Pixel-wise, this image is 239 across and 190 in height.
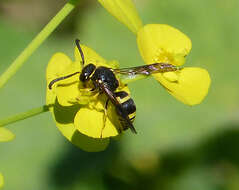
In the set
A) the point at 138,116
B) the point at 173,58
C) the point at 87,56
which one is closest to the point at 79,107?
the point at 87,56

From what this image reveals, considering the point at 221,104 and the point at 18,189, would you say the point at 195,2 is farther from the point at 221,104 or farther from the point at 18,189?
the point at 18,189

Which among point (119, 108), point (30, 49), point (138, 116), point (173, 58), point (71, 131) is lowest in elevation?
point (138, 116)

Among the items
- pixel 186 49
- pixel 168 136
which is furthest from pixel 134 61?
pixel 186 49

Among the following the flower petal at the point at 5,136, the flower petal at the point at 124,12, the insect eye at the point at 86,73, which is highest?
the flower petal at the point at 124,12

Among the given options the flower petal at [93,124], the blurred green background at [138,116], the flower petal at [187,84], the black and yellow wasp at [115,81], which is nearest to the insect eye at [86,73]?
the black and yellow wasp at [115,81]

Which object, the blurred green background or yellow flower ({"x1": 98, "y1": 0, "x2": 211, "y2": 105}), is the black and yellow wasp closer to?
yellow flower ({"x1": 98, "y1": 0, "x2": 211, "y2": 105})

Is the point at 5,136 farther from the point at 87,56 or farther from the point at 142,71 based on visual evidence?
the point at 142,71

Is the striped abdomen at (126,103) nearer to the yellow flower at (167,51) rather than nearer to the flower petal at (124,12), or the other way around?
the yellow flower at (167,51)
